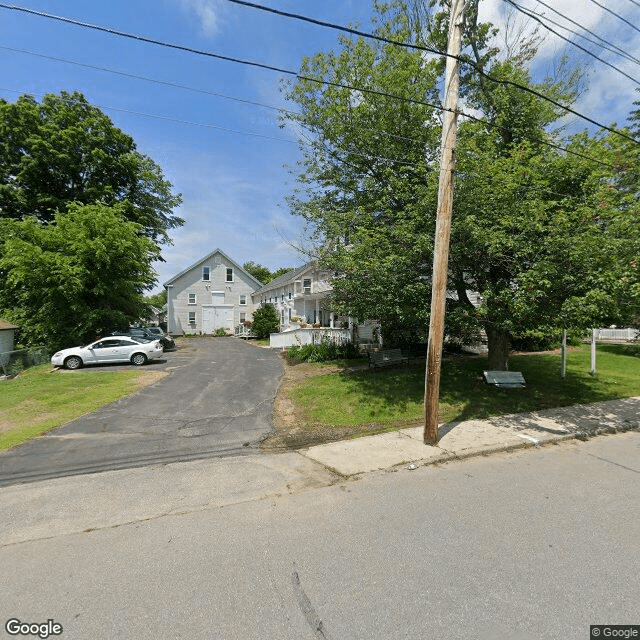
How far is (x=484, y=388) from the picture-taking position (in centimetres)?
1071

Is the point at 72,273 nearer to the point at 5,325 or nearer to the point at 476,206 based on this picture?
the point at 5,325

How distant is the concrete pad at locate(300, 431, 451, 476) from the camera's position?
18.2 feet

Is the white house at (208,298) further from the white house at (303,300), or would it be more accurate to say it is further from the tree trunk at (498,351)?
the tree trunk at (498,351)

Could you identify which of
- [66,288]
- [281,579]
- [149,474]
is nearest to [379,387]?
[149,474]

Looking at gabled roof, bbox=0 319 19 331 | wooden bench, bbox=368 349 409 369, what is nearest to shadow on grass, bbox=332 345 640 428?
wooden bench, bbox=368 349 409 369

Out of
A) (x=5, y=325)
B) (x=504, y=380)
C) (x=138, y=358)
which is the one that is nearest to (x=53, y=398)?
(x=138, y=358)

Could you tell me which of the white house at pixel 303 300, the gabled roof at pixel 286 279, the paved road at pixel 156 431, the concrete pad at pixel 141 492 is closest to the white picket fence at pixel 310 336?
the white house at pixel 303 300

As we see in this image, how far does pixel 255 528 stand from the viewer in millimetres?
3828

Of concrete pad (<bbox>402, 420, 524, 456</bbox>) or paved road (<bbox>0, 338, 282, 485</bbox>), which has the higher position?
concrete pad (<bbox>402, 420, 524, 456</bbox>)

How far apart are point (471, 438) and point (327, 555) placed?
14.3ft

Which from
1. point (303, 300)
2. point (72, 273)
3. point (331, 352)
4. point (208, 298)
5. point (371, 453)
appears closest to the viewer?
point (371, 453)

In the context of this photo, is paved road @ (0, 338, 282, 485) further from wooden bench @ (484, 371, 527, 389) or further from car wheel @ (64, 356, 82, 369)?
car wheel @ (64, 356, 82, 369)

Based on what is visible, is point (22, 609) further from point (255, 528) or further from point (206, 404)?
point (206, 404)

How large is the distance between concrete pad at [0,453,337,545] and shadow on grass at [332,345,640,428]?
4216 millimetres
